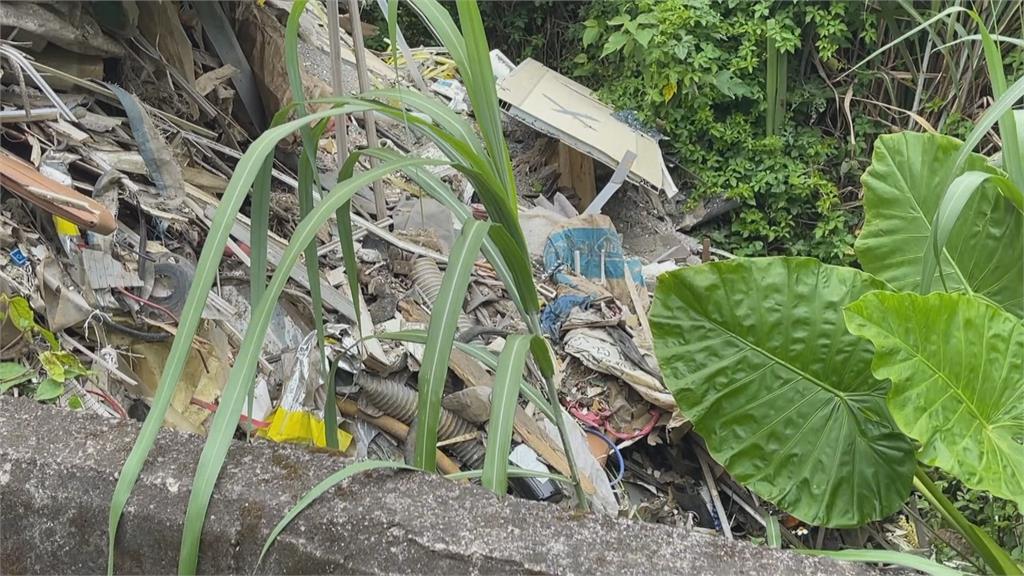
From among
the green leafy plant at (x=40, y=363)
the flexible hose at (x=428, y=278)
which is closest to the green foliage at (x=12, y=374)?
the green leafy plant at (x=40, y=363)

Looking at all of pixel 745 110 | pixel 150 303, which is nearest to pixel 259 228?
pixel 150 303

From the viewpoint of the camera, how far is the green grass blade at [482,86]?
1.05 m

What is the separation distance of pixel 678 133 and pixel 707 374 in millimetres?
2688

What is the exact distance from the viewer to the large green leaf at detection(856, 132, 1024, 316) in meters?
1.71

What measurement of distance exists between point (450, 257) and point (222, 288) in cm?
145

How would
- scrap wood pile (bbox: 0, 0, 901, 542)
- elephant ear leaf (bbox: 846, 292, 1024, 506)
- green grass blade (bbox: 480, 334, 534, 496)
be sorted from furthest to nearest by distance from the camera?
scrap wood pile (bbox: 0, 0, 901, 542), elephant ear leaf (bbox: 846, 292, 1024, 506), green grass blade (bbox: 480, 334, 534, 496)

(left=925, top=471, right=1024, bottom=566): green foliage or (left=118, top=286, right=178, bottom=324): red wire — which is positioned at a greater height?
(left=118, top=286, right=178, bottom=324): red wire

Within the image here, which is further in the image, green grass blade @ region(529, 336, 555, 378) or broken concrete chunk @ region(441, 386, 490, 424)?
broken concrete chunk @ region(441, 386, 490, 424)

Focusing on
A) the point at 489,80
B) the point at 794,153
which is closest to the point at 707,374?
the point at 489,80

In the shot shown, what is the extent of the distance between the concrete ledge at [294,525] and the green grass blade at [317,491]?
0.6 inches

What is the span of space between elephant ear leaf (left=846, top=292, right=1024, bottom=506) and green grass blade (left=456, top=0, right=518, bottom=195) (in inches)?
22.8

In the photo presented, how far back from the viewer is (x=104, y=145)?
7.46 feet

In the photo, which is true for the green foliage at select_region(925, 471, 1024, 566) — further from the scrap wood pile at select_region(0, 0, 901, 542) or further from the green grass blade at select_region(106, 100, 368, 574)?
the green grass blade at select_region(106, 100, 368, 574)

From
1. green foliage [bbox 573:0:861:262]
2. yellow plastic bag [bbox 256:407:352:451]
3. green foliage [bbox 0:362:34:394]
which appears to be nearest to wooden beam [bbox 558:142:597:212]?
green foliage [bbox 573:0:861:262]
